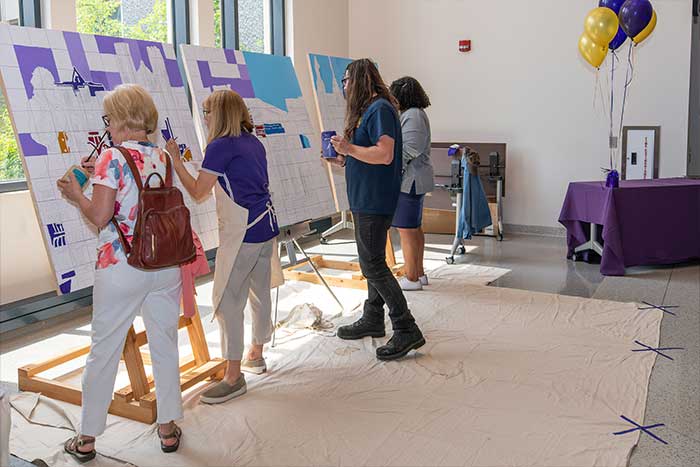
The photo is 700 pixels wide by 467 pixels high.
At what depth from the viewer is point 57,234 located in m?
2.95

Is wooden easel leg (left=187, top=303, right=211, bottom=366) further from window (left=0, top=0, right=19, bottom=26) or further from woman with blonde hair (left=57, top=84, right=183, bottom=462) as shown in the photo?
window (left=0, top=0, right=19, bottom=26)

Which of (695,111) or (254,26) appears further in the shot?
(254,26)

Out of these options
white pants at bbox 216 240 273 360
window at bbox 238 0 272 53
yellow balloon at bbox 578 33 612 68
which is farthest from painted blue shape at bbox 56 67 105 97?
yellow balloon at bbox 578 33 612 68

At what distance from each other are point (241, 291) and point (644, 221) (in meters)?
3.88

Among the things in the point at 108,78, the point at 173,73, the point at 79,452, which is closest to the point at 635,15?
the point at 173,73

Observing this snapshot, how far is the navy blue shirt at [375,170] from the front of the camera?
3455mm

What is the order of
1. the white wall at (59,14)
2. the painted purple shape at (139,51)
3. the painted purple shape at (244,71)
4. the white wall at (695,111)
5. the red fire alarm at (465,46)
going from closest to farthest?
1. the painted purple shape at (139,51)
2. the painted purple shape at (244,71)
3. the white wall at (59,14)
4. the white wall at (695,111)
5. the red fire alarm at (465,46)

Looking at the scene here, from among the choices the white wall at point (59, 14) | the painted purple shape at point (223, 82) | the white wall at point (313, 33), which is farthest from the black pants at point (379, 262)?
the white wall at point (313, 33)

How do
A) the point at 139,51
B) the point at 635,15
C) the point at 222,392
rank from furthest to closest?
the point at 635,15 < the point at 139,51 < the point at 222,392

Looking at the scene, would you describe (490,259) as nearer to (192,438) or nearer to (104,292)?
(192,438)

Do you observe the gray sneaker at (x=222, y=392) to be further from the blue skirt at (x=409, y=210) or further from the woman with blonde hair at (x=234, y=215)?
the blue skirt at (x=409, y=210)

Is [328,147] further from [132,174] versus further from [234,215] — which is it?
[132,174]

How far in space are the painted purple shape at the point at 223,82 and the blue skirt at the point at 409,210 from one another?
1239 mm

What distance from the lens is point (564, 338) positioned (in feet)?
13.5
